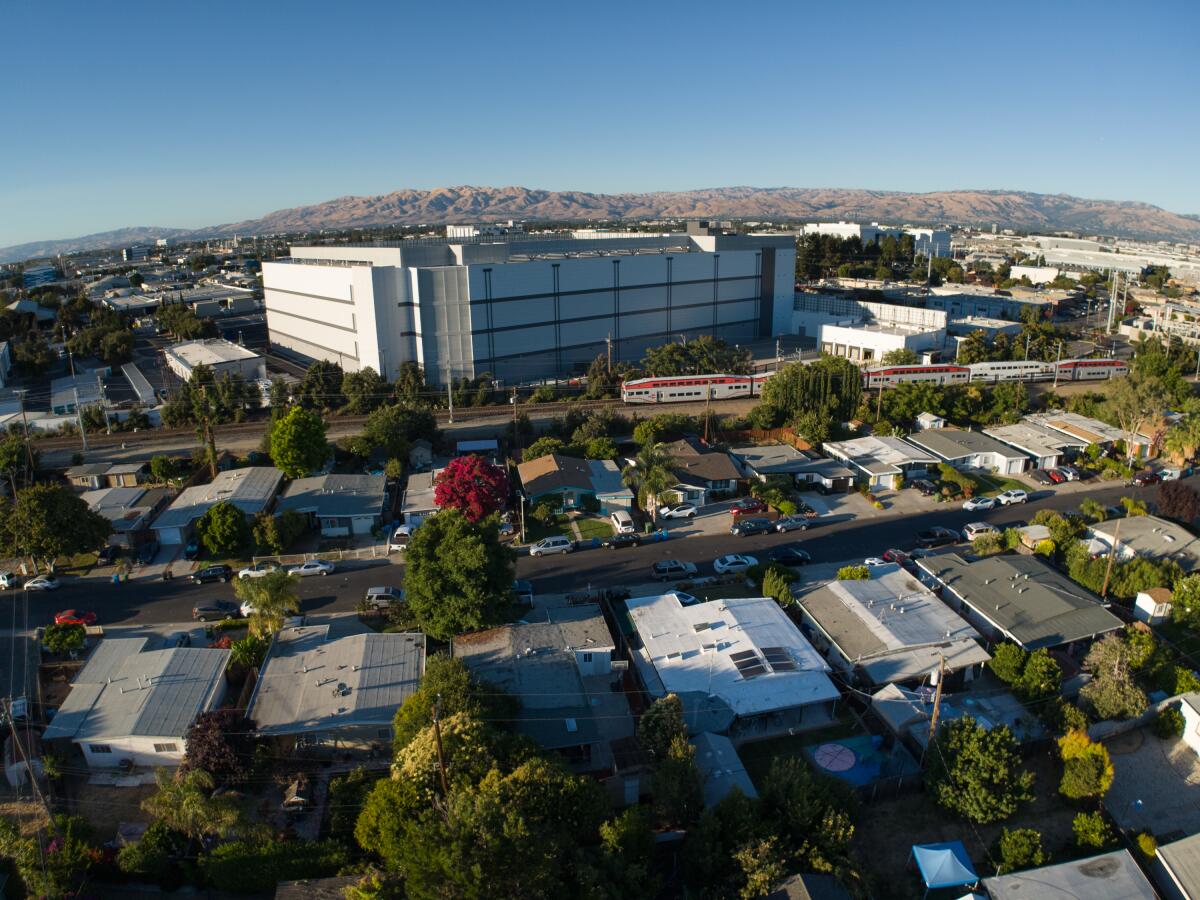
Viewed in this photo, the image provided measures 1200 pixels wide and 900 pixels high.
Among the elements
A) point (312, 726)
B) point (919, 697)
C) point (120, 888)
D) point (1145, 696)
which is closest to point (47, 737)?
point (120, 888)

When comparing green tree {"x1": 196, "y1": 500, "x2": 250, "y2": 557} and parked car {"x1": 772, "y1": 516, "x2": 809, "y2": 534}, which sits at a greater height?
green tree {"x1": 196, "y1": 500, "x2": 250, "y2": 557}

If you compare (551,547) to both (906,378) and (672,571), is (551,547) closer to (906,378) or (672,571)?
(672,571)

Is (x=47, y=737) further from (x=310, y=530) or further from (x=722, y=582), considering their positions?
(x=722, y=582)

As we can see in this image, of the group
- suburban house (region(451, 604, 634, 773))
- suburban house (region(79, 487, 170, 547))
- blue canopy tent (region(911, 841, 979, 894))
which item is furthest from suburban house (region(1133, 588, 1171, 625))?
suburban house (region(79, 487, 170, 547))

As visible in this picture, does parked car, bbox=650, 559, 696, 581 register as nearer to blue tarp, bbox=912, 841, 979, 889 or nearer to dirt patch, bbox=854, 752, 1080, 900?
dirt patch, bbox=854, 752, 1080, 900

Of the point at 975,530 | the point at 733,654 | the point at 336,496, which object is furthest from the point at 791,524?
the point at 336,496

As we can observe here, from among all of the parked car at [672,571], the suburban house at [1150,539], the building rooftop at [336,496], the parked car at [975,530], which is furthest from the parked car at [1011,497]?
the building rooftop at [336,496]

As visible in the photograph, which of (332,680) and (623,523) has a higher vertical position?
(332,680)
